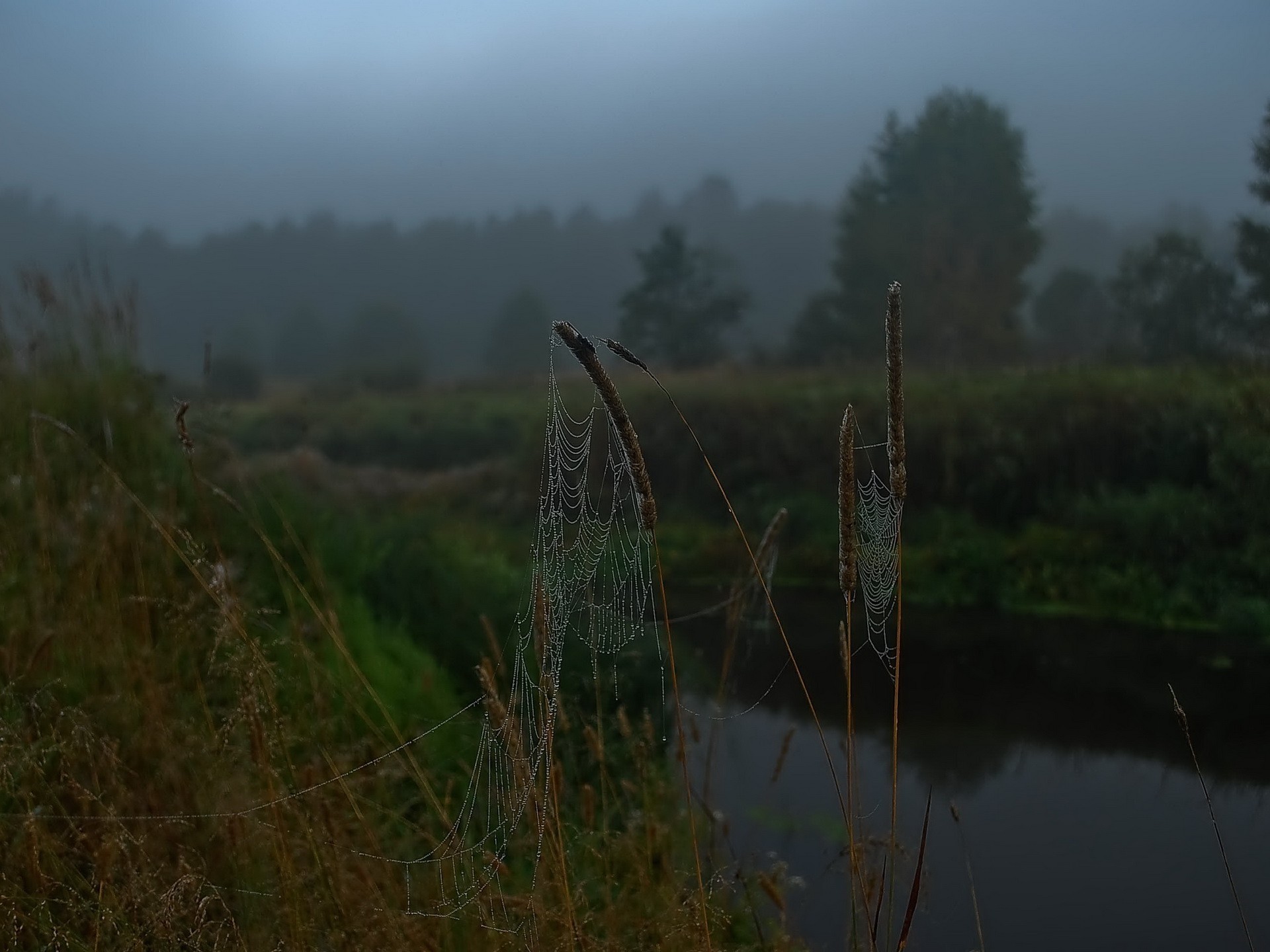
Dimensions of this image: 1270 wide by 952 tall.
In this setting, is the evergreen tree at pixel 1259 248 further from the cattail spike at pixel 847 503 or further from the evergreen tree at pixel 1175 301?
the cattail spike at pixel 847 503

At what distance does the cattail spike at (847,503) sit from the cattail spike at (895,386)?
5 centimetres

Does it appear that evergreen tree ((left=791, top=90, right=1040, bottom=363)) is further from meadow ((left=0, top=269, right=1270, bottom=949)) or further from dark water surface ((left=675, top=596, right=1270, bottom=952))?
dark water surface ((left=675, top=596, right=1270, bottom=952))

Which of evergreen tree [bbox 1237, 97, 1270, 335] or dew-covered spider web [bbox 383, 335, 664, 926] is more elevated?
evergreen tree [bbox 1237, 97, 1270, 335]

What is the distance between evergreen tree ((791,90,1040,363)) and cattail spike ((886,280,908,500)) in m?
10.1

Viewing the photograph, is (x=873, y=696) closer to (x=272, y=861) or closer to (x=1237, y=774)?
(x=1237, y=774)

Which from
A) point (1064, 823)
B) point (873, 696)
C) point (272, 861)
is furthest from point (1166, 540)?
point (272, 861)

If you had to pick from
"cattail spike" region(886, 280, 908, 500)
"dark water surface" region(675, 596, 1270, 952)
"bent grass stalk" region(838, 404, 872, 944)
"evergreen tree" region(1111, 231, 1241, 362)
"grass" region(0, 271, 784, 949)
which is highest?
"evergreen tree" region(1111, 231, 1241, 362)

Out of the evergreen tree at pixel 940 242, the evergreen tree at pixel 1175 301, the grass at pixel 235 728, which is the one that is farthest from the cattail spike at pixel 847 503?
the evergreen tree at pixel 940 242

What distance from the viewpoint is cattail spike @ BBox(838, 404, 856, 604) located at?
4.36 ft

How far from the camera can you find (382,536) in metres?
5.63

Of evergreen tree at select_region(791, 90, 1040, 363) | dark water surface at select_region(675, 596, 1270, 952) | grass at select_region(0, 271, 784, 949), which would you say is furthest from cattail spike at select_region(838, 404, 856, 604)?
evergreen tree at select_region(791, 90, 1040, 363)

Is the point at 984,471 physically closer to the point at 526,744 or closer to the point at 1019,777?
the point at 1019,777

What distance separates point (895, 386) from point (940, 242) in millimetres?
11434

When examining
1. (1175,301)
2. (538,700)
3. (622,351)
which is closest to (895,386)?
(622,351)
